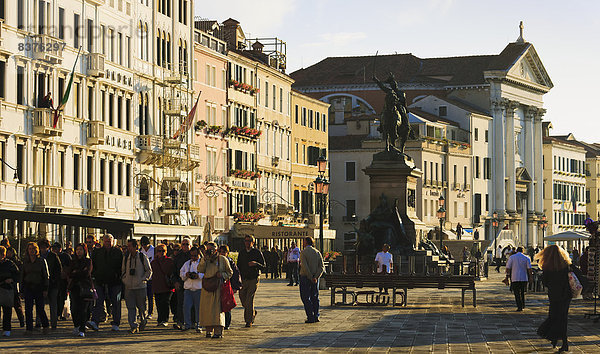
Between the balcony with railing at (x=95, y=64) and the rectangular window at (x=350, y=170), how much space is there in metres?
52.9

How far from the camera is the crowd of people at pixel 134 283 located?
24125 mm

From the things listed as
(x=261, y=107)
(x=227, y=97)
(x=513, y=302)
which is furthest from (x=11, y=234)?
(x=261, y=107)

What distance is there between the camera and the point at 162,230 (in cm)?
5022

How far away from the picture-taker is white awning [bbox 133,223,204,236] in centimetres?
4594

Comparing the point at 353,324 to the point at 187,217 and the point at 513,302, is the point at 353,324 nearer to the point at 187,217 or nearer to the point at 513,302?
the point at 513,302

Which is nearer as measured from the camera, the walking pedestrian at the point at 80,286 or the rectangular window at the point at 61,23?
the walking pedestrian at the point at 80,286

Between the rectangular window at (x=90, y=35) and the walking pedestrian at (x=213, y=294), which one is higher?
the rectangular window at (x=90, y=35)

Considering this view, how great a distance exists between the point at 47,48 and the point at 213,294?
28391 millimetres

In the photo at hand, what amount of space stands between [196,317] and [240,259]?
1860 millimetres

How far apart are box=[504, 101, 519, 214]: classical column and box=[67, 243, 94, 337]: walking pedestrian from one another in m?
111

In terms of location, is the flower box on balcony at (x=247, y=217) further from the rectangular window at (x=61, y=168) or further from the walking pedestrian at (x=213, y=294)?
the walking pedestrian at (x=213, y=294)

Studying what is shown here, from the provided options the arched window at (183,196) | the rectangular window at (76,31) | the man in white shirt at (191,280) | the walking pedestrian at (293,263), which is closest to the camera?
the man in white shirt at (191,280)

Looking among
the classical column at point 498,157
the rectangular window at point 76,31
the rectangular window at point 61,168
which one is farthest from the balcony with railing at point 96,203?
the classical column at point 498,157

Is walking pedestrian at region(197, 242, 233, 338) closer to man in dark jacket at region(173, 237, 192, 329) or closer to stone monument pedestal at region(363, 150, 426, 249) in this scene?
man in dark jacket at region(173, 237, 192, 329)
